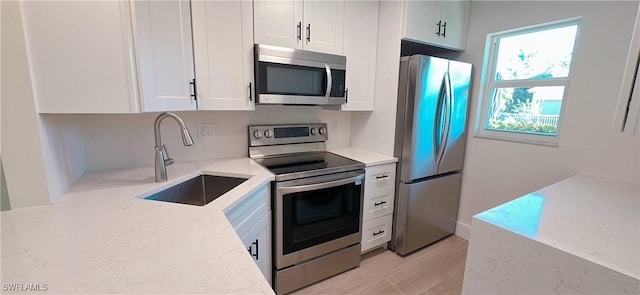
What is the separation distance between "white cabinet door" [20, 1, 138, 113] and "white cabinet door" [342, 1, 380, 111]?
147cm

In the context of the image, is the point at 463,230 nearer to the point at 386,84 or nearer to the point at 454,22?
the point at 386,84

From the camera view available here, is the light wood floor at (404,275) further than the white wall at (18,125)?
Yes

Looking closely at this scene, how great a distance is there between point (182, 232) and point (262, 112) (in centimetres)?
140

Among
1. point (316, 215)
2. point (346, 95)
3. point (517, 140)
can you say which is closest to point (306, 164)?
point (316, 215)

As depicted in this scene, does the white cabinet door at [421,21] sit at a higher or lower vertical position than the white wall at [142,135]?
higher

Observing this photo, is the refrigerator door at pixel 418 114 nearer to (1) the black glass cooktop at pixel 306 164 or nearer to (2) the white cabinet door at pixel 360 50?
(2) the white cabinet door at pixel 360 50

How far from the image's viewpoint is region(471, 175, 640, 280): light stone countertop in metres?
0.84

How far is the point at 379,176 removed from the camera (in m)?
2.15

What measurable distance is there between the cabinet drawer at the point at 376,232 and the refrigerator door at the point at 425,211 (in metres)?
0.08

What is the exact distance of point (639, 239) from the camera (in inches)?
36.6

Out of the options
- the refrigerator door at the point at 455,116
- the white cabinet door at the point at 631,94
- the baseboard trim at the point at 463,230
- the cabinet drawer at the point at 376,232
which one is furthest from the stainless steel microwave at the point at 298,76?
the baseboard trim at the point at 463,230

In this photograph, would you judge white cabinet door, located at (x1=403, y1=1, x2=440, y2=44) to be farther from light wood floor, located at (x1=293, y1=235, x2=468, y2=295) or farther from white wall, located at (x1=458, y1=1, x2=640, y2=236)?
light wood floor, located at (x1=293, y1=235, x2=468, y2=295)

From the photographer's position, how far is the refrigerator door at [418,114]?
2020mm

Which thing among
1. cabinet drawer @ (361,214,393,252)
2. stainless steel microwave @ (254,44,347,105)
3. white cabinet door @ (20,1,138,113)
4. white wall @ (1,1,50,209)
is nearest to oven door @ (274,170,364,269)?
cabinet drawer @ (361,214,393,252)
